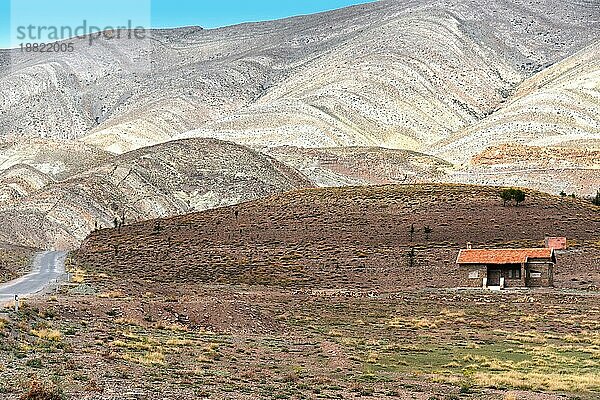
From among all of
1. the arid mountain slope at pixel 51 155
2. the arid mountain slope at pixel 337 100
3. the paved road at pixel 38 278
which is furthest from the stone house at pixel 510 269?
the arid mountain slope at pixel 337 100

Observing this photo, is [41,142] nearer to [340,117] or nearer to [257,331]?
[340,117]

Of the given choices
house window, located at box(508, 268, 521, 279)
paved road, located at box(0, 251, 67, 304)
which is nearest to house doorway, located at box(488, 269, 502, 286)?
house window, located at box(508, 268, 521, 279)

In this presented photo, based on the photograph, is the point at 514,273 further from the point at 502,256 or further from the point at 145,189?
the point at 145,189

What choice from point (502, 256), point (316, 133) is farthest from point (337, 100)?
point (502, 256)

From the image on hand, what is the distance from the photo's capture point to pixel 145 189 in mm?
89312

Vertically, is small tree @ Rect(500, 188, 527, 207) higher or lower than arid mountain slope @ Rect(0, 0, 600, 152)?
lower

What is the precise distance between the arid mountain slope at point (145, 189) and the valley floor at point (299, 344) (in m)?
35.5

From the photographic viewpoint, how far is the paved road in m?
32.6

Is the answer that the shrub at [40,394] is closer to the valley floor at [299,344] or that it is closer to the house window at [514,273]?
the valley floor at [299,344]

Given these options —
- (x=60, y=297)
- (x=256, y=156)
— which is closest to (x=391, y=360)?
(x=60, y=297)

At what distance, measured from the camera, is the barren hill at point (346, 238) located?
51.8 metres

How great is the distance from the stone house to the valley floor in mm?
3922

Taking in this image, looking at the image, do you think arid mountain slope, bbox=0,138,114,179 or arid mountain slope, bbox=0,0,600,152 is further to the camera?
arid mountain slope, bbox=0,0,600,152

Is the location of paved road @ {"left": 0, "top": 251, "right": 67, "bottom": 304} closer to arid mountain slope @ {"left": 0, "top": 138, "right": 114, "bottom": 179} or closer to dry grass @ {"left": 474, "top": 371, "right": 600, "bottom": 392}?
dry grass @ {"left": 474, "top": 371, "right": 600, "bottom": 392}
